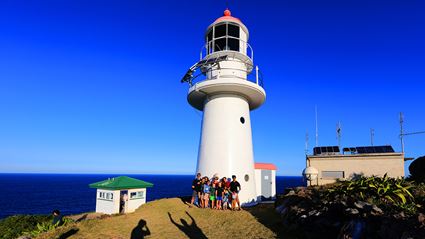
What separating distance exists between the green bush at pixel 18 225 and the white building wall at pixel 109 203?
11.7ft

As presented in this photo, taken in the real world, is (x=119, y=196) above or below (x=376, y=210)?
below

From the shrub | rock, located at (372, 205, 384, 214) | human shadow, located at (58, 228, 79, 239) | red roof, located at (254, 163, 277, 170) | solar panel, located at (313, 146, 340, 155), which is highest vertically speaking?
solar panel, located at (313, 146, 340, 155)

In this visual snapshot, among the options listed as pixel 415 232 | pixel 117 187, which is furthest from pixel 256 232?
pixel 117 187

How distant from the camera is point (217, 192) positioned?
1288 centimetres

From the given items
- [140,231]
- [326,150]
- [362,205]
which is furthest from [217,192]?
[326,150]

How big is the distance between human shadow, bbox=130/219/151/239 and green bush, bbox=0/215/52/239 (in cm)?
851

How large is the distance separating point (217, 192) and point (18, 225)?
42.3ft

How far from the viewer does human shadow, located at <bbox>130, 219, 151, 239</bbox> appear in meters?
9.63

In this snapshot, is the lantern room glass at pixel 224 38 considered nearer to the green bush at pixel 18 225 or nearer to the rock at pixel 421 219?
the rock at pixel 421 219

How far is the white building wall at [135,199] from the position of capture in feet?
51.8

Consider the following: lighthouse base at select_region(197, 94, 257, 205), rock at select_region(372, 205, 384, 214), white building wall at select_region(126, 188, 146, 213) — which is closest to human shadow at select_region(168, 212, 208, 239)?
lighthouse base at select_region(197, 94, 257, 205)

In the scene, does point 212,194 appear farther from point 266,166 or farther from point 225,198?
point 266,166

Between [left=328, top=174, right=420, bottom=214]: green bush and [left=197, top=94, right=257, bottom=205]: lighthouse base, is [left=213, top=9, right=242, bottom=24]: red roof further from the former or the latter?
[left=328, top=174, right=420, bottom=214]: green bush

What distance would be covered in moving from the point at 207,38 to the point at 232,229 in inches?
472
